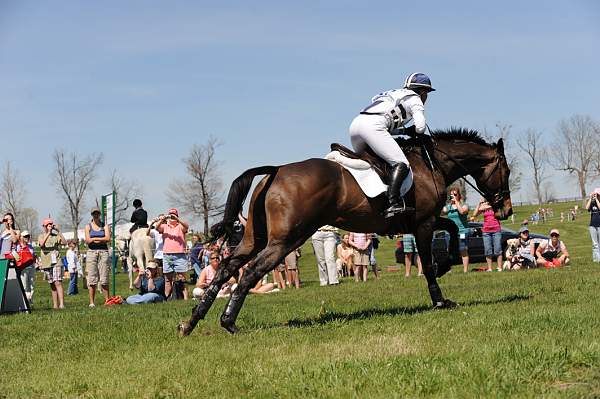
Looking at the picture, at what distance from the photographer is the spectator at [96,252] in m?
16.1

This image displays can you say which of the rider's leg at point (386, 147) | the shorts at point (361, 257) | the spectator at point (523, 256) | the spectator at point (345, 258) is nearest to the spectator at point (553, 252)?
the spectator at point (523, 256)

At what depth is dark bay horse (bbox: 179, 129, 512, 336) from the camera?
809cm

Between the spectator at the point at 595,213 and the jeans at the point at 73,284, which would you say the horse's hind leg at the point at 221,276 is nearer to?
the spectator at the point at 595,213

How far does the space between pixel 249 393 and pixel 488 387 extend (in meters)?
1.63

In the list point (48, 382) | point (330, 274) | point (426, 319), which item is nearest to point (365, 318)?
point (426, 319)

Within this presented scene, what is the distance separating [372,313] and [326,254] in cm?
1028

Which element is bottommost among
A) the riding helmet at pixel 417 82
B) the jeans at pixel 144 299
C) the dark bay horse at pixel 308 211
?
the jeans at pixel 144 299

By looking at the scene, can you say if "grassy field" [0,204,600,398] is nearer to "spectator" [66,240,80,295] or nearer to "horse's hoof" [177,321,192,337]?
"horse's hoof" [177,321,192,337]

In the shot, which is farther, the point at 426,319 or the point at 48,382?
the point at 426,319

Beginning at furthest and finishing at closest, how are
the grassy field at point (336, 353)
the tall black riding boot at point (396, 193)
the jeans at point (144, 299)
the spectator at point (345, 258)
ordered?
the spectator at point (345, 258) < the jeans at point (144, 299) < the tall black riding boot at point (396, 193) < the grassy field at point (336, 353)

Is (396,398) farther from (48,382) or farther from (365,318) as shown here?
(365,318)

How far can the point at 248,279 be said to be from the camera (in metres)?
8.06

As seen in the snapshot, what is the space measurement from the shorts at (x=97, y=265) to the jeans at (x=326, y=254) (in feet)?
18.7

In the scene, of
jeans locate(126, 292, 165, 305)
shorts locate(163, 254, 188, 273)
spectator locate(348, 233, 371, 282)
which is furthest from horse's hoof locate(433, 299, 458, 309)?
spectator locate(348, 233, 371, 282)
